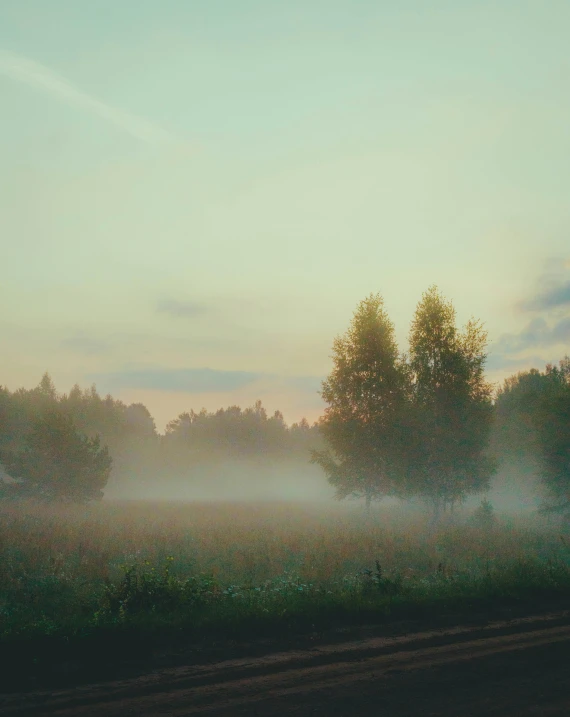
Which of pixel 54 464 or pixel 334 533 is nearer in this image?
pixel 334 533

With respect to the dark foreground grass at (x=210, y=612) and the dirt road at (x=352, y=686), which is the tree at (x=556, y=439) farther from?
the dirt road at (x=352, y=686)

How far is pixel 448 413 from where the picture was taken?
29484 mm

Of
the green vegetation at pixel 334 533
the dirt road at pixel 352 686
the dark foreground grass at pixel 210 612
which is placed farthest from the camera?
the green vegetation at pixel 334 533

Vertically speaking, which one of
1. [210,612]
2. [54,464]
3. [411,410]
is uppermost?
[411,410]

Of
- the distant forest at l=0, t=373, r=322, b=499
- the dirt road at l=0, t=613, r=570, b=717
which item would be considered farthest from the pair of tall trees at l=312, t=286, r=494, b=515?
the dirt road at l=0, t=613, r=570, b=717

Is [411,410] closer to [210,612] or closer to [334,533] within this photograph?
[334,533]

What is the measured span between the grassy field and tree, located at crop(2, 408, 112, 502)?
10379 mm

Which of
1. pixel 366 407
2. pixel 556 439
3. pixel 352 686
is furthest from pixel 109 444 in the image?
pixel 352 686

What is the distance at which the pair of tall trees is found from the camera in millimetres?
29312

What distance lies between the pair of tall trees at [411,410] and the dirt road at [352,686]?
2155 cm

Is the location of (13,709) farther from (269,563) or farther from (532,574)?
(532,574)

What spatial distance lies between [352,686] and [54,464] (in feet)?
93.7

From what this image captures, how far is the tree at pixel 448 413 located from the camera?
29297 mm

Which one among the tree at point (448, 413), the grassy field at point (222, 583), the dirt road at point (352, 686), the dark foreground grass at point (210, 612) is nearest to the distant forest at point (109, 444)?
the tree at point (448, 413)
